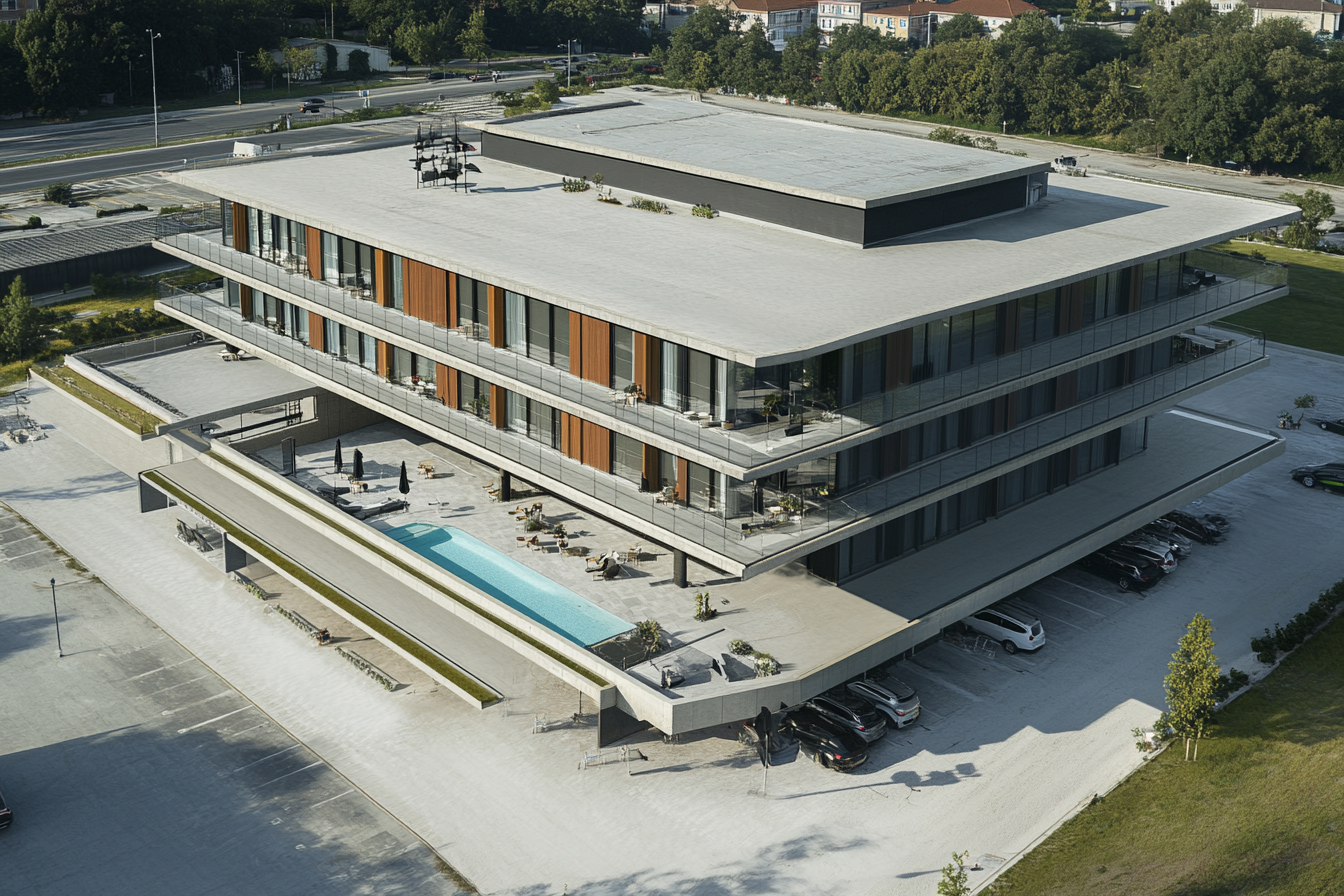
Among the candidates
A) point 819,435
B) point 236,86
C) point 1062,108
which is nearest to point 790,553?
point 819,435

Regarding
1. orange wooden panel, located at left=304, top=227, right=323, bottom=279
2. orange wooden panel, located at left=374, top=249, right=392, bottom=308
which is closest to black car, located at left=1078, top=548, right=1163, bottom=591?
orange wooden panel, located at left=374, top=249, right=392, bottom=308

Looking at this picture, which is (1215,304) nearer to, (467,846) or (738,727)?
(738,727)

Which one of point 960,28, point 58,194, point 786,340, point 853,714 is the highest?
point 960,28

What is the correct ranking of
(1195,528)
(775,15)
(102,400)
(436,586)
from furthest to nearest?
(775,15)
(102,400)
(1195,528)
(436,586)

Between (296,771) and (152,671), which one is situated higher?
(152,671)

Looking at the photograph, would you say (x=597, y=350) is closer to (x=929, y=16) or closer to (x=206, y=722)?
(x=206, y=722)

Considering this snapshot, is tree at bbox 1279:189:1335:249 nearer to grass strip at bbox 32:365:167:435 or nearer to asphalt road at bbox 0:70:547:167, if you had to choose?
grass strip at bbox 32:365:167:435

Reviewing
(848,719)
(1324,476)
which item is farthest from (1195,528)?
(848,719)
